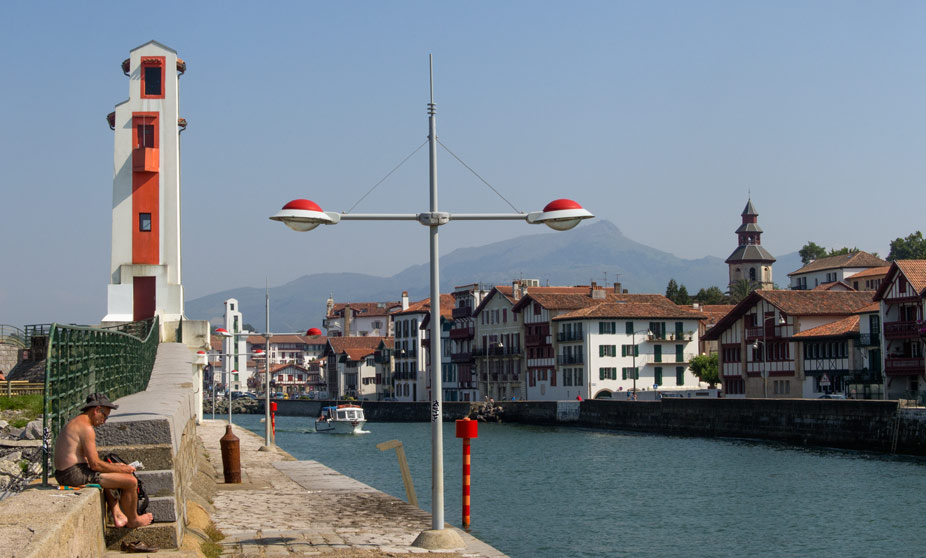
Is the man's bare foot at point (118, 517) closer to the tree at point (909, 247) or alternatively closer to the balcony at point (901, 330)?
the balcony at point (901, 330)

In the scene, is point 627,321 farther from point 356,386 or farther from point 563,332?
point 356,386

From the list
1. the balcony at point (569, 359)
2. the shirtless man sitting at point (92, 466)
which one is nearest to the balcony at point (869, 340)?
the balcony at point (569, 359)

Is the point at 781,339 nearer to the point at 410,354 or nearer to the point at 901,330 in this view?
the point at 901,330

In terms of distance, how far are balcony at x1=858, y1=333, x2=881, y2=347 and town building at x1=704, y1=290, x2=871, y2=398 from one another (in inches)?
56.5

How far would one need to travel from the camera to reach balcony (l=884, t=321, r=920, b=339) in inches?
2312

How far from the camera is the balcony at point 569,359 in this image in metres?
92.1

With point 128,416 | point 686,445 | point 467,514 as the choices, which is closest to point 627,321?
point 686,445

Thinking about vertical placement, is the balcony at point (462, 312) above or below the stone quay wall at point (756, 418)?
above

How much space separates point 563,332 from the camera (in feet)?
309

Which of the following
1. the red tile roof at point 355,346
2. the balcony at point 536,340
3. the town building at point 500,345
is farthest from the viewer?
the red tile roof at point 355,346

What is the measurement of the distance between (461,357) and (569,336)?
2055 centimetres

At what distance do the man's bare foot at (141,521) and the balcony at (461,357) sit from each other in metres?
99.0

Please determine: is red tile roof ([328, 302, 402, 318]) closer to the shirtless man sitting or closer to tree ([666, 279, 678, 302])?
tree ([666, 279, 678, 302])

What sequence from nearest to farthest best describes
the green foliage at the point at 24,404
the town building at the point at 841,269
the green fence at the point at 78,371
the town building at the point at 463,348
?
the green fence at the point at 78,371, the green foliage at the point at 24,404, the town building at the point at 463,348, the town building at the point at 841,269
